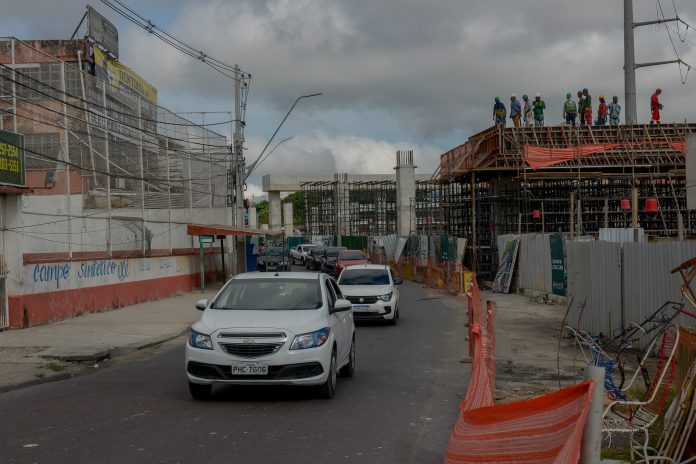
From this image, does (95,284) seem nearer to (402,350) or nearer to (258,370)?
(402,350)

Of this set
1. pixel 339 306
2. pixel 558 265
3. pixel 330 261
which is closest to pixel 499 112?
pixel 558 265

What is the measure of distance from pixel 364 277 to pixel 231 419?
13.2m

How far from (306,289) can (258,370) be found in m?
1.91

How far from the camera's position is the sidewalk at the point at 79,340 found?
13078 millimetres

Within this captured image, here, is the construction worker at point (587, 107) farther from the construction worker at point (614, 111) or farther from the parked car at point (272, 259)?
the parked car at point (272, 259)

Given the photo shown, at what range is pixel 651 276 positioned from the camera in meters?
14.1

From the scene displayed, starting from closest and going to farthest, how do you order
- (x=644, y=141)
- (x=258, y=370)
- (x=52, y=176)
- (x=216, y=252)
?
(x=258, y=370) → (x=52, y=176) → (x=644, y=141) → (x=216, y=252)

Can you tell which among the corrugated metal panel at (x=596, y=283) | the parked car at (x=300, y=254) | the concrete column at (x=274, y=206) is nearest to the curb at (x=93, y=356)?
the corrugated metal panel at (x=596, y=283)

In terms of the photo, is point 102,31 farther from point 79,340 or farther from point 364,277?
point 79,340

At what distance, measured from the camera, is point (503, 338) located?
58.4ft

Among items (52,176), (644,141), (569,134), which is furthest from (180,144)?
(644,141)

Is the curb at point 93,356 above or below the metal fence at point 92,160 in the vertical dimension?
below

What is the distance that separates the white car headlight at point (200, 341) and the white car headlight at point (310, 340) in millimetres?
984

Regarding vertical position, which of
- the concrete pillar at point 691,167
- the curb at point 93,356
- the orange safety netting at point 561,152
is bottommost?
the curb at point 93,356
